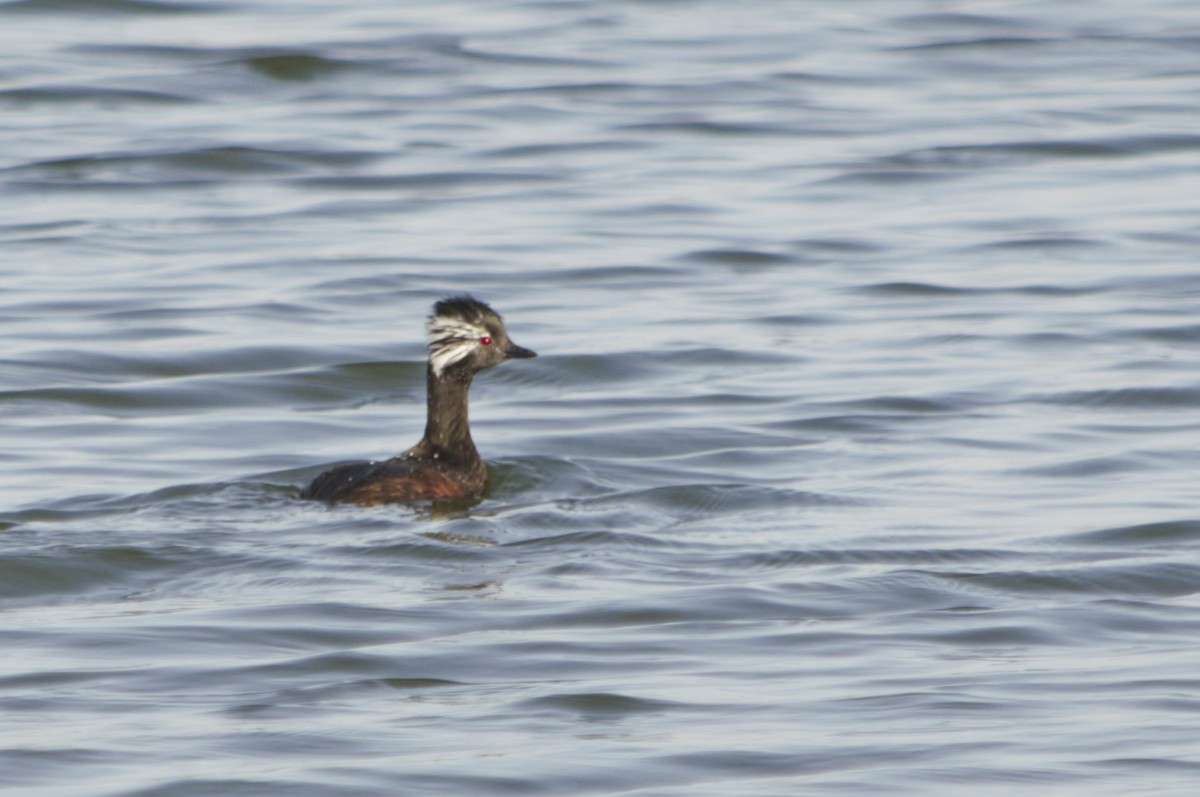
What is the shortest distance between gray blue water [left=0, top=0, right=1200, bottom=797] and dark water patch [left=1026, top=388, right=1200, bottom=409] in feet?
0.10

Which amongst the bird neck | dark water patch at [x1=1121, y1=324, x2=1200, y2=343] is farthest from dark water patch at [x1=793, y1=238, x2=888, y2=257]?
the bird neck

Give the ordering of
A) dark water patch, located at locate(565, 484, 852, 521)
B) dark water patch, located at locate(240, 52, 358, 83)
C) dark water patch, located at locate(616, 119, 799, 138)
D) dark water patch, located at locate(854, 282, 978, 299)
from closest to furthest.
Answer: dark water patch, located at locate(565, 484, 852, 521) < dark water patch, located at locate(854, 282, 978, 299) < dark water patch, located at locate(616, 119, 799, 138) < dark water patch, located at locate(240, 52, 358, 83)

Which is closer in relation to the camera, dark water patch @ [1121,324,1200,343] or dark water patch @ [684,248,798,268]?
dark water patch @ [1121,324,1200,343]

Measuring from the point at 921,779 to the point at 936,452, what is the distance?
5.73 m

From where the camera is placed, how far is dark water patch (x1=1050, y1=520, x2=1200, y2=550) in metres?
11.3

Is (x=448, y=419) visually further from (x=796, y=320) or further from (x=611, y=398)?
(x=796, y=320)

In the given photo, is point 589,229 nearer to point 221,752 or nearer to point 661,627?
point 661,627

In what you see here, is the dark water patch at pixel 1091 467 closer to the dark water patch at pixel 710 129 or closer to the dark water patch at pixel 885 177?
the dark water patch at pixel 885 177

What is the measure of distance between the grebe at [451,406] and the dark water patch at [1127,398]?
3.46 m

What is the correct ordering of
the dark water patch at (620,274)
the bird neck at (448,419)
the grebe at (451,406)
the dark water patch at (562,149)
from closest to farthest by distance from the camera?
the grebe at (451,406)
the bird neck at (448,419)
the dark water patch at (620,274)
the dark water patch at (562,149)

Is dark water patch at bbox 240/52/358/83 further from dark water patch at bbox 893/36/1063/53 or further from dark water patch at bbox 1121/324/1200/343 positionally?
dark water patch at bbox 1121/324/1200/343

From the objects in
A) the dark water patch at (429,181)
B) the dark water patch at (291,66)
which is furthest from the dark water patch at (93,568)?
the dark water patch at (291,66)

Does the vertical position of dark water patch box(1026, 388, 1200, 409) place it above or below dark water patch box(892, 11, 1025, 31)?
below

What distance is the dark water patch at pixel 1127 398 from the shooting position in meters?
14.7
